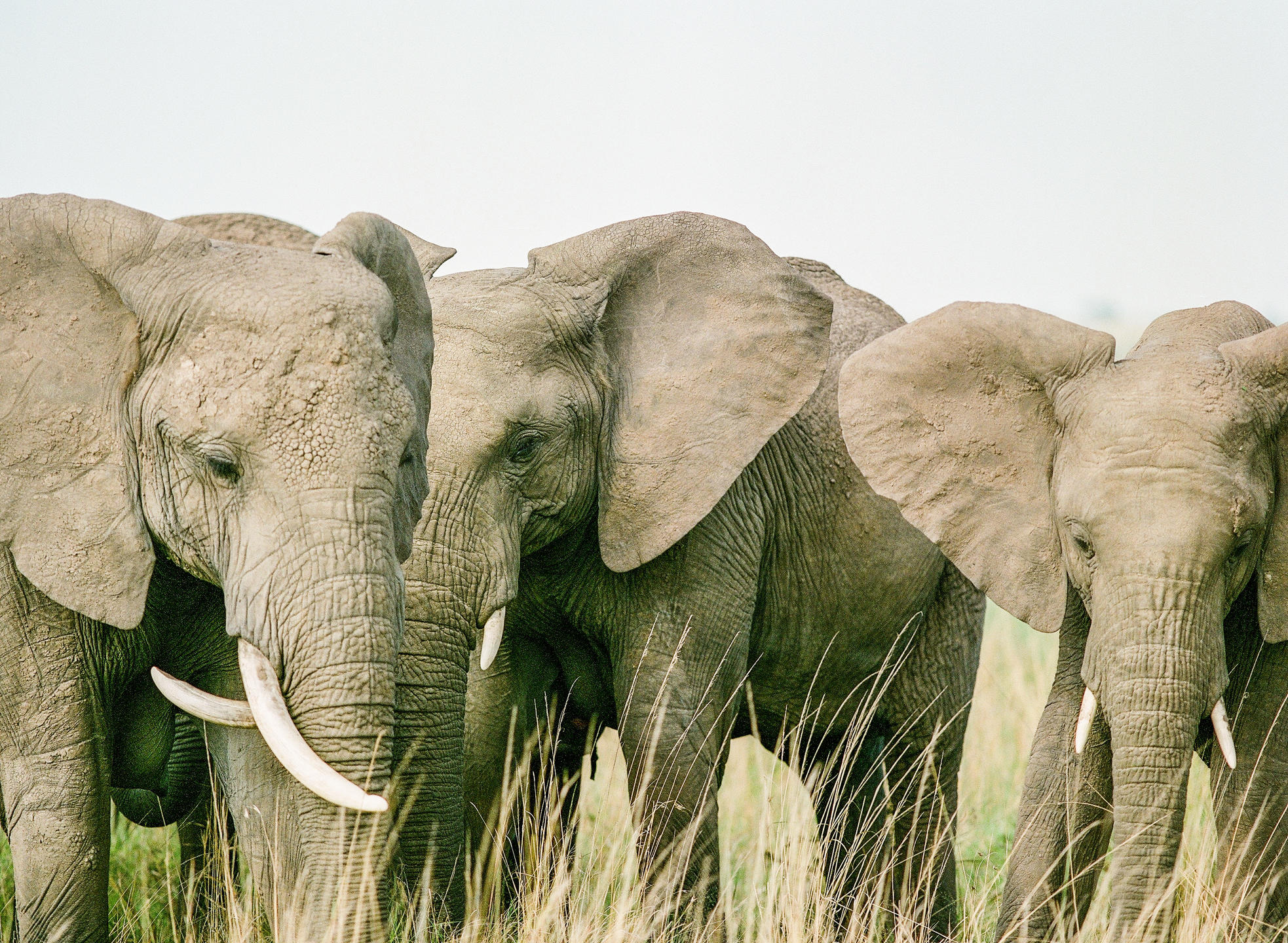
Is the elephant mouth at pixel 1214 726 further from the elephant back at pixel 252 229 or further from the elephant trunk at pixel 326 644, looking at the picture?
the elephant back at pixel 252 229

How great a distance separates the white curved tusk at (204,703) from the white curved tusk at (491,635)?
1155mm

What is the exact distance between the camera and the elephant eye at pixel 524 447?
571 cm

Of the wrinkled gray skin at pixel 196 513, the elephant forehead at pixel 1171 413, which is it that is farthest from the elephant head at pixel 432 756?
the elephant forehead at pixel 1171 413

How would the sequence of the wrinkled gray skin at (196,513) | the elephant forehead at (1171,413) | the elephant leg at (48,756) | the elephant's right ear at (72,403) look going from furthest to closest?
the elephant forehead at (1171,413)
the elephant leg at (48,756)
the elephant's right ear at (72,403)
the wrinkled gray skin at (196,513)

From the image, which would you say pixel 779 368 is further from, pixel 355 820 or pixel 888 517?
pixel 355 820

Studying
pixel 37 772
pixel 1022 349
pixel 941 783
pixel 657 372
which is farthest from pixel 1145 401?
pixel 37 772

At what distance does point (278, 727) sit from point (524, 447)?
170 centimetres

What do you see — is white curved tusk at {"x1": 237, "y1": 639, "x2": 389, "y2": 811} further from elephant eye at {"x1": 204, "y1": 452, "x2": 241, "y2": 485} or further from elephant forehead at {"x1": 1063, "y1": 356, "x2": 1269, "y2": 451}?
elephant forehead at {"x1": 1063, "y1": 356, "x2": 1269, "y2": 451}

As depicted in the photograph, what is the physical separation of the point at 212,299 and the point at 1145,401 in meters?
2.70

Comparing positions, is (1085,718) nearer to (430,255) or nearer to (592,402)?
(592,402)

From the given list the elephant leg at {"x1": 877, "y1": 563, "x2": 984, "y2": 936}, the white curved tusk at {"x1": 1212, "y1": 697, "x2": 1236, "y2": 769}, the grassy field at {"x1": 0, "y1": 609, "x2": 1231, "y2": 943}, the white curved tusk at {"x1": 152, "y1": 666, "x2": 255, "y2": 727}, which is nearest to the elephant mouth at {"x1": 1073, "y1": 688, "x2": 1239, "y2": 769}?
the white curved tusk at {"x1": 1212, "y1": 697, "x2": 1236, "y2": 769}

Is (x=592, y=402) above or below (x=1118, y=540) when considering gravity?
above

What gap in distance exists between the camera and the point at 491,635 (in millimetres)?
5602

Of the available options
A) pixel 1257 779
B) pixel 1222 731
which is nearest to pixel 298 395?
pixel 1222 731
